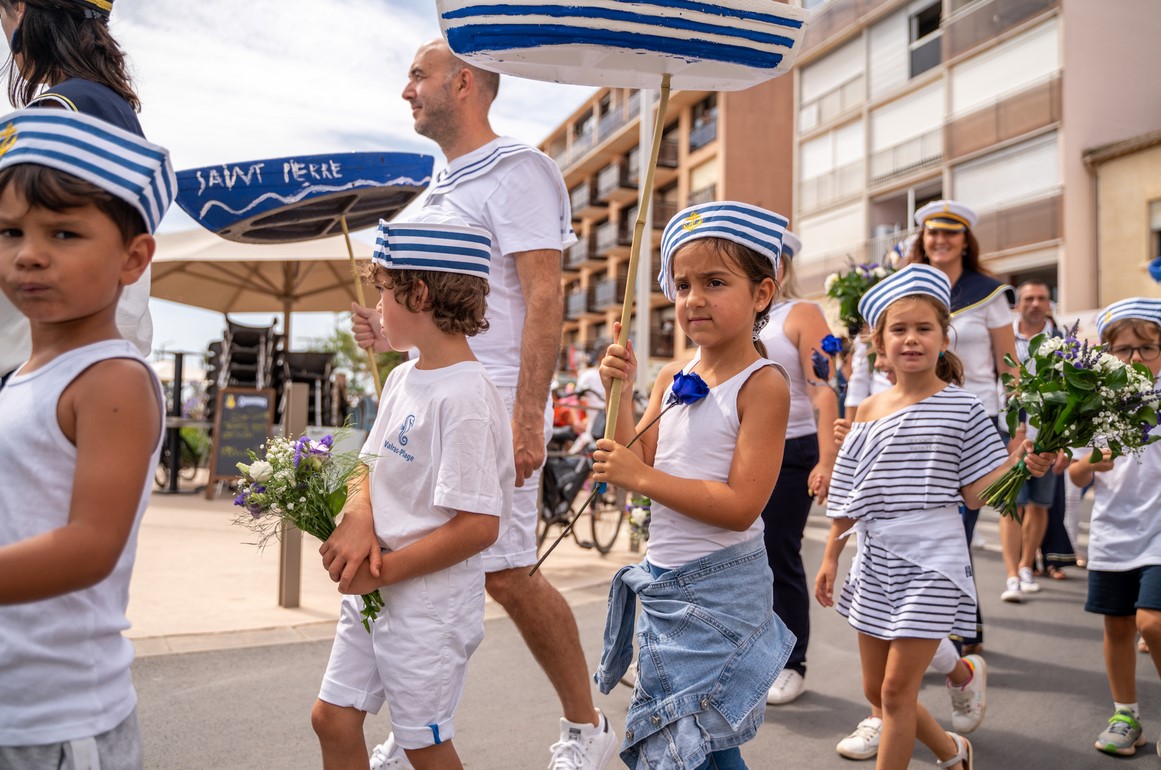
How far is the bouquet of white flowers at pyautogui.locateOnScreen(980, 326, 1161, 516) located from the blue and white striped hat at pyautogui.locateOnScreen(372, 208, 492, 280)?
6.53 ft

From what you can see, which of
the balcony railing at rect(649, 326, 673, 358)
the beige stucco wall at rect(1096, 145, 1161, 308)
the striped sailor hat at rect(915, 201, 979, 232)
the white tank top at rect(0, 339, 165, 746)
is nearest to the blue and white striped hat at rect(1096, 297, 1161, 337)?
the striped sailor hat at rect(915, 201, 979, 232)

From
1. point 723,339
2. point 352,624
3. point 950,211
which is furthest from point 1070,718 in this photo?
point 352,624

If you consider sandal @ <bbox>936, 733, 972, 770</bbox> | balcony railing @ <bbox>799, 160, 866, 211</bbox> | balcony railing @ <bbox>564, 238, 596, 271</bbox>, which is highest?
balcony railing @ <bbox>564, 238, 596, 271</bbox>

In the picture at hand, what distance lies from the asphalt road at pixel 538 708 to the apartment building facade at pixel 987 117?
19613 mm

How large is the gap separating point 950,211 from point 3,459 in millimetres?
4585

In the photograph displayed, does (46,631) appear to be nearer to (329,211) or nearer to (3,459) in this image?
(3,459)

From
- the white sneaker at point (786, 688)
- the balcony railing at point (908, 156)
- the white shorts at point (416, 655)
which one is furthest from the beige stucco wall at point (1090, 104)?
the white shorts at point (416, 655)

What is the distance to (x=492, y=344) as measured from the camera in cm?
331

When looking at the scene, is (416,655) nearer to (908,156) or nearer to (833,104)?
(908,156)

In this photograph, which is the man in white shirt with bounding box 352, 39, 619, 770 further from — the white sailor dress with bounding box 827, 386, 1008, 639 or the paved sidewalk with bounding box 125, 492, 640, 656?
the paved sidewalk with bounding box 125, 492, 640, 656

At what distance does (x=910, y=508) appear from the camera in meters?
3.39

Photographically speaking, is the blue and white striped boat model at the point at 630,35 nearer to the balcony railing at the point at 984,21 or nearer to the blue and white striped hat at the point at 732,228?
the blue and white striped hat at the point at 732,228

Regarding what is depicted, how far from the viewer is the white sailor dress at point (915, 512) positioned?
3.26 metres

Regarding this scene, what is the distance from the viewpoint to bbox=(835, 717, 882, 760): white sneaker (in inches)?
148
